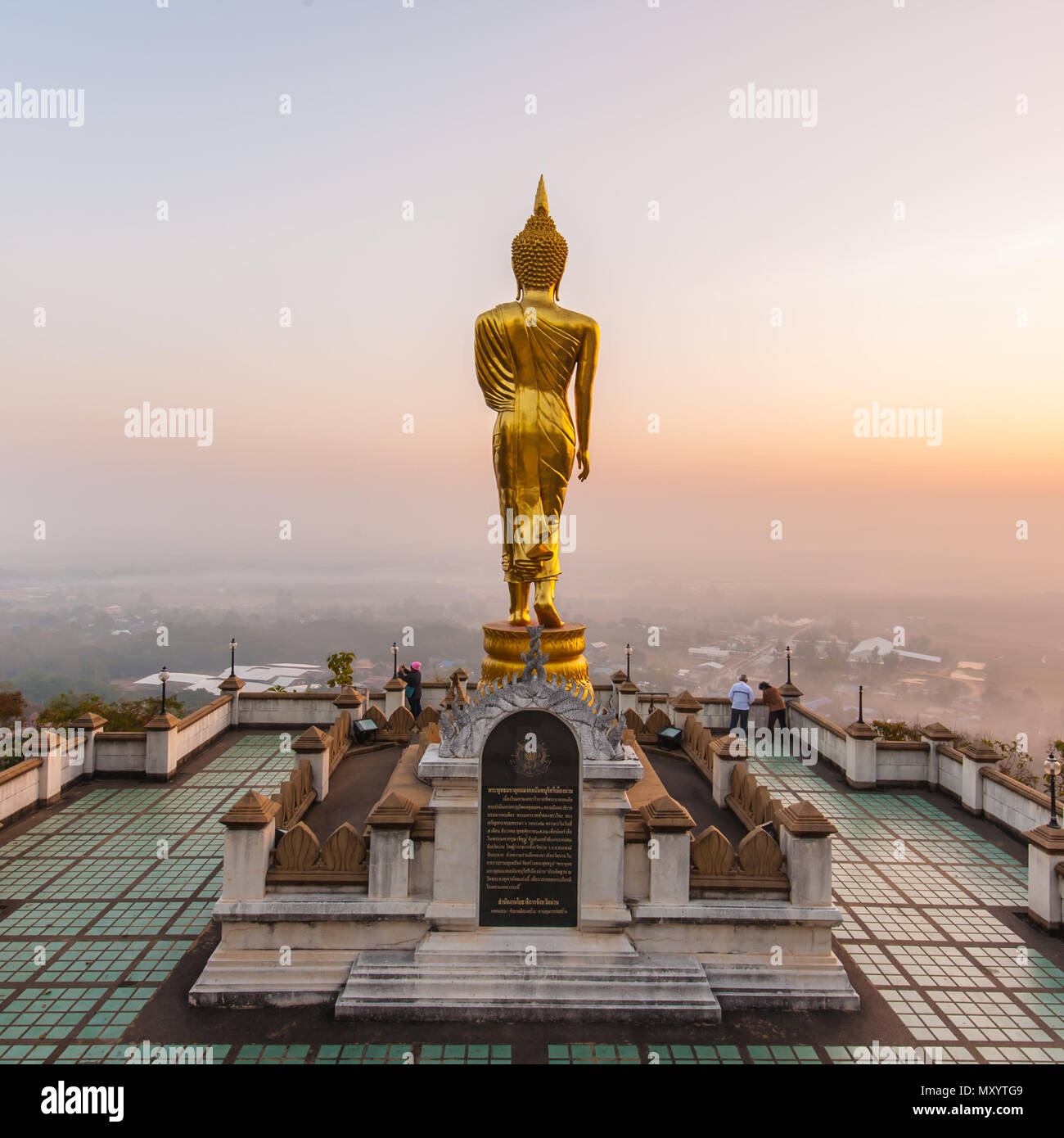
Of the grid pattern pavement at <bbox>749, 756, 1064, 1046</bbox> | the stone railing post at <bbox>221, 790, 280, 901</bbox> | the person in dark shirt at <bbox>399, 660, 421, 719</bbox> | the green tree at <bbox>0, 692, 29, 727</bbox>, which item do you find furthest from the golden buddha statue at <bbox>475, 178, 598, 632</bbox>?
the green tree at <bbox>0, 692, 29, 727</bbox>

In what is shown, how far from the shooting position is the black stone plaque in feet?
27.6

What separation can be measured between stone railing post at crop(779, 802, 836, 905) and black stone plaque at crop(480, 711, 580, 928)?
2.38 meters

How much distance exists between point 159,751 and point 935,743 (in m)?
15.7

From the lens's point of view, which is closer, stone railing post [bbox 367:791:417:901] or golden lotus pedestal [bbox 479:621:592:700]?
stone railing post [bbox 367:791:417:901]

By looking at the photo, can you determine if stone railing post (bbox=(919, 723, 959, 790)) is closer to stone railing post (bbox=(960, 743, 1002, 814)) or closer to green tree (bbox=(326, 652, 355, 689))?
stone railing post (bbox=(960, 743, 1002, 814))

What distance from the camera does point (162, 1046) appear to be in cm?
736

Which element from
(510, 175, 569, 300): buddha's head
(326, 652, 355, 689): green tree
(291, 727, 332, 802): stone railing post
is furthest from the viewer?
(326, 652, 355, 689): green tree

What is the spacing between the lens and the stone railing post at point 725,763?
11844 mm

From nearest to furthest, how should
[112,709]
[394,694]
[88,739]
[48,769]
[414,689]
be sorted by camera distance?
[48,769] → [88,739] → [414,689] → [394,694] → [112,709]

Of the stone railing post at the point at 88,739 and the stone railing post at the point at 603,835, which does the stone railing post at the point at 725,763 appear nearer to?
the stone railing post at the point at 603,835

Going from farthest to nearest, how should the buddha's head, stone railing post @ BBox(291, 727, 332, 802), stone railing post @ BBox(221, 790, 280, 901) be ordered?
the buddha's head → stone railing post @ BBox(291, 727, 332, 802) → stone railing post @ BBox(221, 790, 280, 901)

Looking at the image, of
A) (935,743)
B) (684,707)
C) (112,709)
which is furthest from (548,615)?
(112,709)

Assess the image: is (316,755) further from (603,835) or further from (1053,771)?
(1053,771)

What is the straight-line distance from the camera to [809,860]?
333 inches
